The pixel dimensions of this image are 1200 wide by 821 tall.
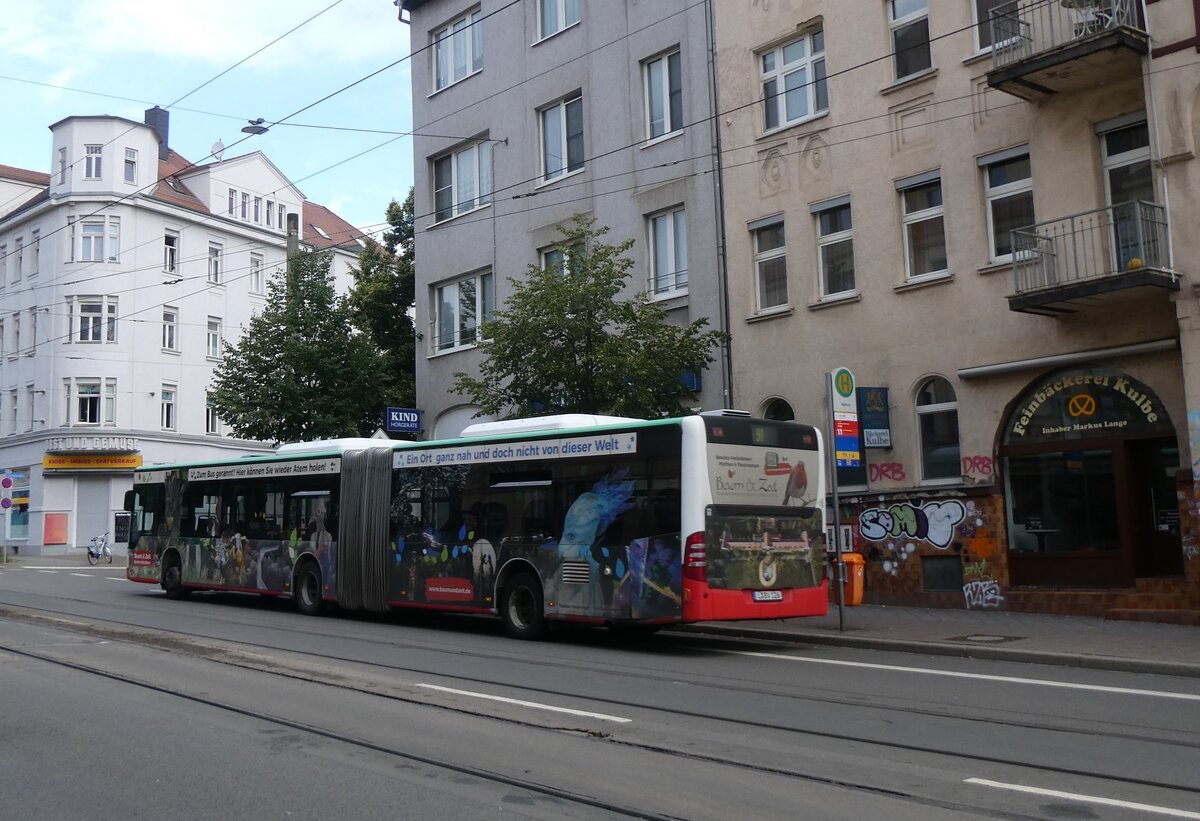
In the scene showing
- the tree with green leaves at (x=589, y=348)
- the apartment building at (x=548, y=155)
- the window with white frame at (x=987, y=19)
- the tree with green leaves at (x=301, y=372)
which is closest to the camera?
the window with white frame at (x=987, y=19)

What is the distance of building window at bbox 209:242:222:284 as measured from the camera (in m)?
55.2

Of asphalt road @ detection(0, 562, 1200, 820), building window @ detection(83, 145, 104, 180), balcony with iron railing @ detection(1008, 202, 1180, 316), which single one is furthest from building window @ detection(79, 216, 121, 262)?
balcony with iron railing @ detection(1008, 202, 1180, 316)

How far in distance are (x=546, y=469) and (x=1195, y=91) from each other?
9738 millimetres

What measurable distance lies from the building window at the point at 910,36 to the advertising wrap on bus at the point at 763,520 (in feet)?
25.1

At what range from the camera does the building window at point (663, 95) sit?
23812 mm

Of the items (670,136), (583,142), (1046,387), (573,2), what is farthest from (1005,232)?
(573,2)

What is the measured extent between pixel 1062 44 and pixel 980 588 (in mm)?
7930

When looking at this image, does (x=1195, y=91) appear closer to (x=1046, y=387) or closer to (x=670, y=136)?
(x=1046, y=387)

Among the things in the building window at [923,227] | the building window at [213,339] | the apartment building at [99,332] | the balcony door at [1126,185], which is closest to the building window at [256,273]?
the apartment building at [99,332]

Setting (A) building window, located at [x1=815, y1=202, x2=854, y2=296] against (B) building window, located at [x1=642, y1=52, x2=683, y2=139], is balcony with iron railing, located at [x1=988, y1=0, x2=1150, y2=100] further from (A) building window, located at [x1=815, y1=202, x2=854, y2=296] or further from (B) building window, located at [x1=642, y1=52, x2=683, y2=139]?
(B) building window, located at [x1=642, y1=52, x2=683, y2=139]

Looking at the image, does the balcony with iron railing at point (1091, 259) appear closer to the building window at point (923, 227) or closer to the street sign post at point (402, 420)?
the building window at point (923, 227)

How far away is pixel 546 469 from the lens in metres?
15.9

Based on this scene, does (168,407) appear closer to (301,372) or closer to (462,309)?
(301,372)

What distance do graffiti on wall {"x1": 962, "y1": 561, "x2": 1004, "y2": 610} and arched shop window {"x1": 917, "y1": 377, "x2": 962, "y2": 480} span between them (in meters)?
1.48
